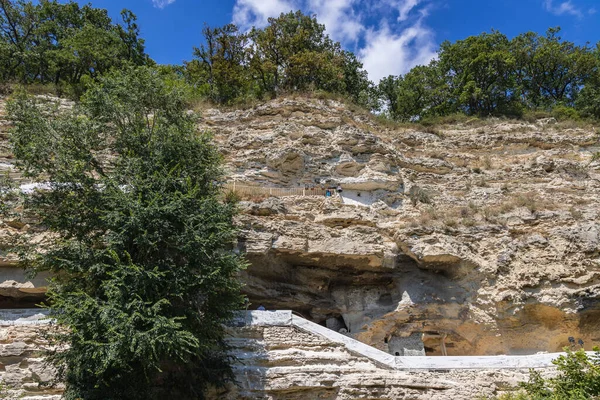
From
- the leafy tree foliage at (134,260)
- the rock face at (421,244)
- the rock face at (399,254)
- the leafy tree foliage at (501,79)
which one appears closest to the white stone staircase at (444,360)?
the rock face at (399,254)

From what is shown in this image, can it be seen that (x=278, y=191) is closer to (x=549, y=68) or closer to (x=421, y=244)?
(x=421, y=244)

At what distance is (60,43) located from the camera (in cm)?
2381

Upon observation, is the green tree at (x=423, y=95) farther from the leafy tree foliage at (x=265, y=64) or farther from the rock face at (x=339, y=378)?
the rock face at (x=339, y=378)

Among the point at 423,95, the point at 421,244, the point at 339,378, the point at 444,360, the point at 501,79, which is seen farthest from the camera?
the point at 423,95

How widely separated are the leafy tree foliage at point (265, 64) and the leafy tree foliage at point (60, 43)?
457cm

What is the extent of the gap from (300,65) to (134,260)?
1619 cm

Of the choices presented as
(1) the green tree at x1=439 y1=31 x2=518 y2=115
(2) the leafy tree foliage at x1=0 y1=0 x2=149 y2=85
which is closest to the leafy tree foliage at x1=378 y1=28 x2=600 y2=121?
(1) the green tree at x1=439 y1=31 x2=518 y2=115

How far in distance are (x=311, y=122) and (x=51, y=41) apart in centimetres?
1722

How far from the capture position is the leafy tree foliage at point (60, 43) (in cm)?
2225

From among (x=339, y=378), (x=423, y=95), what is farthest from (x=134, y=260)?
(x=423, y=95)

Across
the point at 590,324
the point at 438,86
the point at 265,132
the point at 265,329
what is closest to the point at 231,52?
the point at 265,132

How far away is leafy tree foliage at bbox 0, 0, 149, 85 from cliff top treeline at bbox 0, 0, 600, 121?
6 centimetres

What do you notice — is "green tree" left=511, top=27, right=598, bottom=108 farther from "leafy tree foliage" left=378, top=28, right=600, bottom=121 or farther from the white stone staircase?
the white stone staircase

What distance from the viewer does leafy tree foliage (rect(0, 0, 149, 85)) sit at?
22.2 meters
